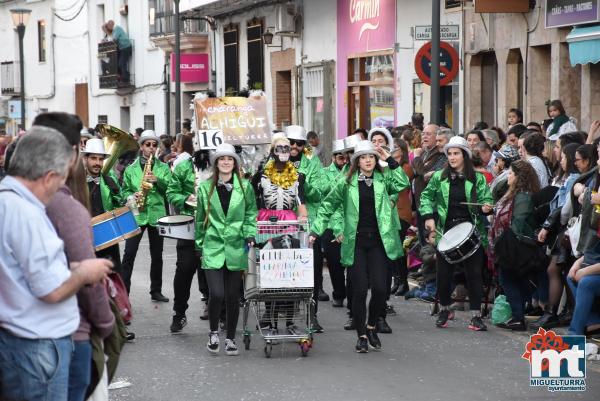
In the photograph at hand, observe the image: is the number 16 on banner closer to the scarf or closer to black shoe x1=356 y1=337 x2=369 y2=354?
black shoe x1=356 y1=337 x2=369 y2=354

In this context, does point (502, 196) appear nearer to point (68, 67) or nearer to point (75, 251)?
point (75, 251)

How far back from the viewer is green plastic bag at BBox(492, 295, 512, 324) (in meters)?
11.5

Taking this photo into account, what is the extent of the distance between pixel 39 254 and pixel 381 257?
562cm

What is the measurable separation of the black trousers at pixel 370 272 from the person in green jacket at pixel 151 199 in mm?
3316

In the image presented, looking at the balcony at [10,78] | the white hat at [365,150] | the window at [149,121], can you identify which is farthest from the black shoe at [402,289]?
the balcony at [10,78]

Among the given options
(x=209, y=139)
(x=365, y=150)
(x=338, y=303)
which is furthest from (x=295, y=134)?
(x=365, y=150)

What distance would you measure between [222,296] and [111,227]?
135cm

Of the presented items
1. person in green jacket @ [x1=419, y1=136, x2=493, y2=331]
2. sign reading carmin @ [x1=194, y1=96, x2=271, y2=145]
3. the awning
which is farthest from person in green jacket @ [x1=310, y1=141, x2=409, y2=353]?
the awning

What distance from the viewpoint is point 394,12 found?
2492 cm

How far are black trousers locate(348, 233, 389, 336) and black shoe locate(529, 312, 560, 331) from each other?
1743 mm

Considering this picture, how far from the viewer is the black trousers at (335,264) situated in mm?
12641

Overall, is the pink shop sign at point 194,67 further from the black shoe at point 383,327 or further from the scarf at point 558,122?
the black shoe at point 383,327

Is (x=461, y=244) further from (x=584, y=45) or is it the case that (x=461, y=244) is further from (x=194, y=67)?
(x=194, y=67)

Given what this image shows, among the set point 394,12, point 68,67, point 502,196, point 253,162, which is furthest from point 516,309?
point 68,67
